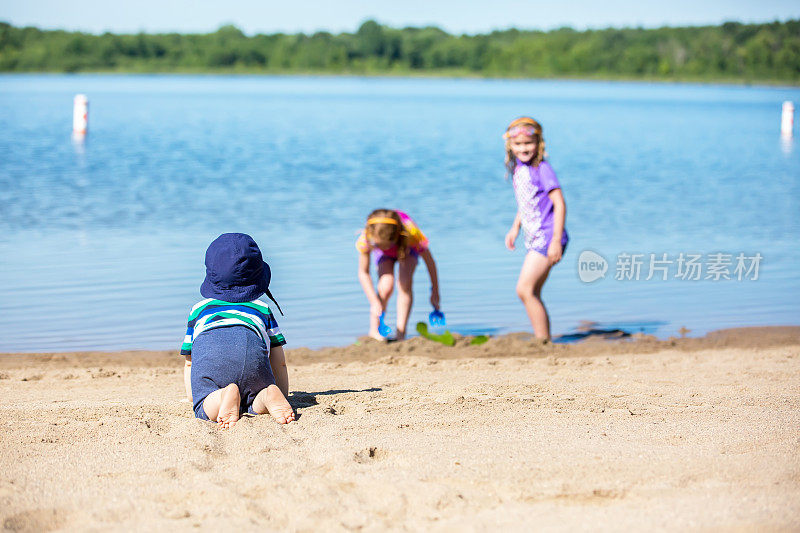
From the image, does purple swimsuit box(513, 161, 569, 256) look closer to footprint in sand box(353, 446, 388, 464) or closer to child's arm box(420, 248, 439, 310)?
child's arm box(420, 248, 439, 310)

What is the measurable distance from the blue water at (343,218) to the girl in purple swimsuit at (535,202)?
114 centimetres

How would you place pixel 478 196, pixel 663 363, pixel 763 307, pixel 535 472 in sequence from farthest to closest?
pixel 478 196 < pixel 763 307 < pixel 663 363 < pixel 535 472

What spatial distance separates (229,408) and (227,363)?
24cm

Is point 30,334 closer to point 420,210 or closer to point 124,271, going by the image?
point 124,271

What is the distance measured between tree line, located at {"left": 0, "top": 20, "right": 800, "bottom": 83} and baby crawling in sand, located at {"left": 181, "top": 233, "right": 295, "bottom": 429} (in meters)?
88.3

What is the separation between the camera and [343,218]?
1394cm

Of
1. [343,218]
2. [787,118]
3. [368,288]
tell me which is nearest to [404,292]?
[368,288]

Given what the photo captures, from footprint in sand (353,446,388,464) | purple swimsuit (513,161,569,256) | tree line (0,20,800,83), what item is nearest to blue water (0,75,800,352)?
purple swimsuit (513,161,569,256)

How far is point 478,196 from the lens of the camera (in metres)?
16.8

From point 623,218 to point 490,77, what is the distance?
3854 inches

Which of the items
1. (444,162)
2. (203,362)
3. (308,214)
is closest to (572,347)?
(203,362)

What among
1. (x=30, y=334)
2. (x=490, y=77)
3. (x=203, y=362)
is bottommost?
(x=30, y=334)

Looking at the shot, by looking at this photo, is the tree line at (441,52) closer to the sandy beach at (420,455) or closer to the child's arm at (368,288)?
the child's arm at (368,288)

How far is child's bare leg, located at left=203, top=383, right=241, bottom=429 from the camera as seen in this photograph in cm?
440
